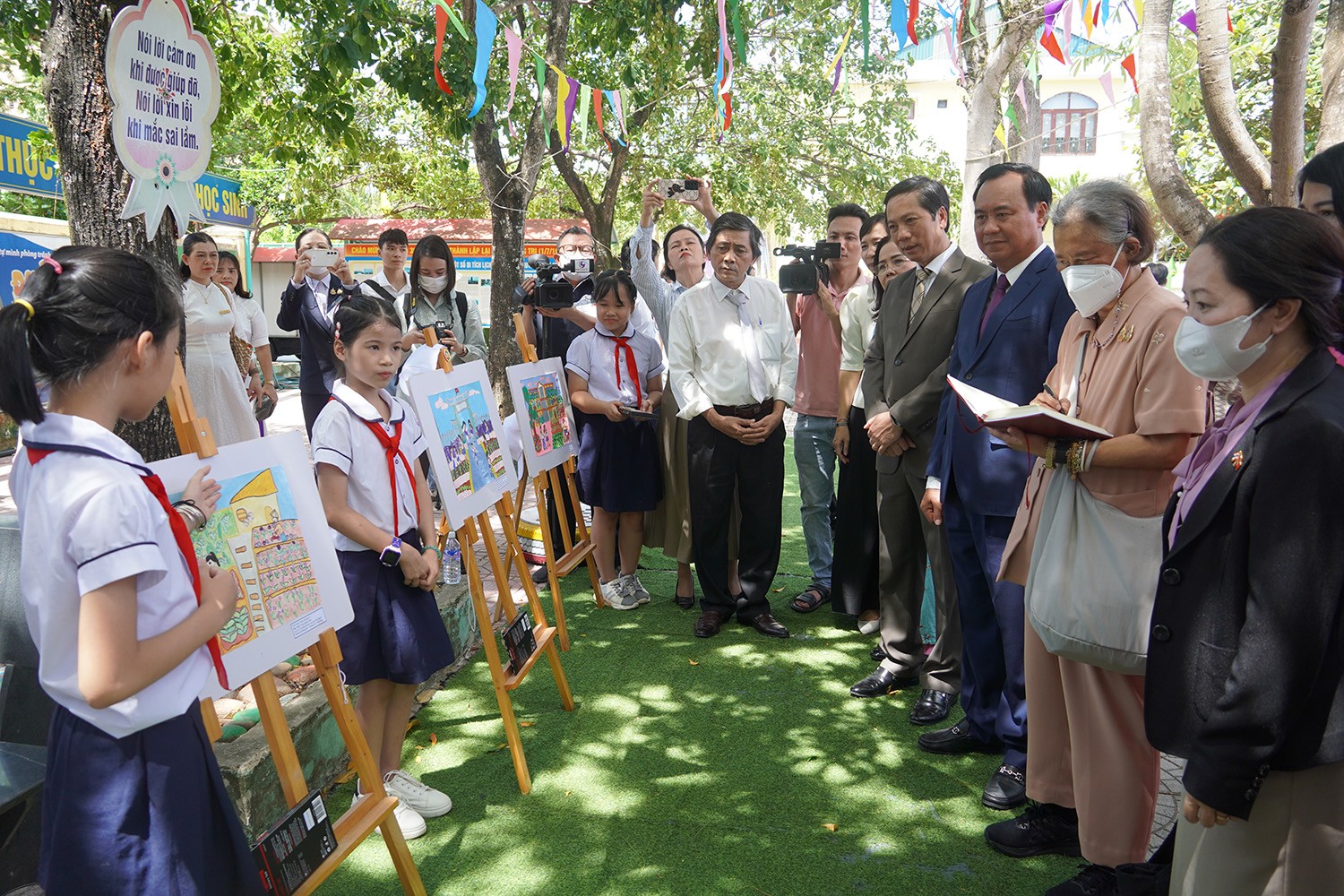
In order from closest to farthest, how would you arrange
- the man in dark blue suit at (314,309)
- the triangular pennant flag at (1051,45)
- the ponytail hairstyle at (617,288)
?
the ponytail hairstyle at (617,288), the man in dark blue suit at (314,309), the triangular pennant flag at (1051,45)

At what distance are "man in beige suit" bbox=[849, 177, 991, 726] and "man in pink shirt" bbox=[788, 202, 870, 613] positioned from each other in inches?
40.3

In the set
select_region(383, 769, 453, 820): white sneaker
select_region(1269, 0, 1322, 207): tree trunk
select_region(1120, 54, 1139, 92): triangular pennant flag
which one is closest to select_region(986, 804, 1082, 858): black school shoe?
select_region(383, 769, 453, 820): white sneaker

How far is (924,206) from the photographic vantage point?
11.9 ft

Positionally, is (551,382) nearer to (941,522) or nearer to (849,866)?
(941,522)

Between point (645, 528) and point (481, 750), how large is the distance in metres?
1.99

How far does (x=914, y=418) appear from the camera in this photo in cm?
366

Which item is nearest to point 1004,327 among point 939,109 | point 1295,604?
point 1295,604

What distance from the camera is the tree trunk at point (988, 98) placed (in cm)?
927

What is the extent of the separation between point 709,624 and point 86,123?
3.18 metres

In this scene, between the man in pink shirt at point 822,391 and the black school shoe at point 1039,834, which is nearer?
the black school shoe at point 1039,834

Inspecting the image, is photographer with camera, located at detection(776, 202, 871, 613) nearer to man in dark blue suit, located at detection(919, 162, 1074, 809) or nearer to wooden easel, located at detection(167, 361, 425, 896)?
man in dark blue suit, located at detection(919, 162, 1074, 809)

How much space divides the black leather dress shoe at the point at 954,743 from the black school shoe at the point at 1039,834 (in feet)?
1.91

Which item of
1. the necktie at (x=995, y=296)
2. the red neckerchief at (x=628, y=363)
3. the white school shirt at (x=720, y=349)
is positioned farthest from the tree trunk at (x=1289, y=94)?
the red neckerchief at (x=628, y=363)

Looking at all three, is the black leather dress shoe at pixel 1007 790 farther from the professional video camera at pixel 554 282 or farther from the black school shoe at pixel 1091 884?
the professional video camera at pixel 554 282
